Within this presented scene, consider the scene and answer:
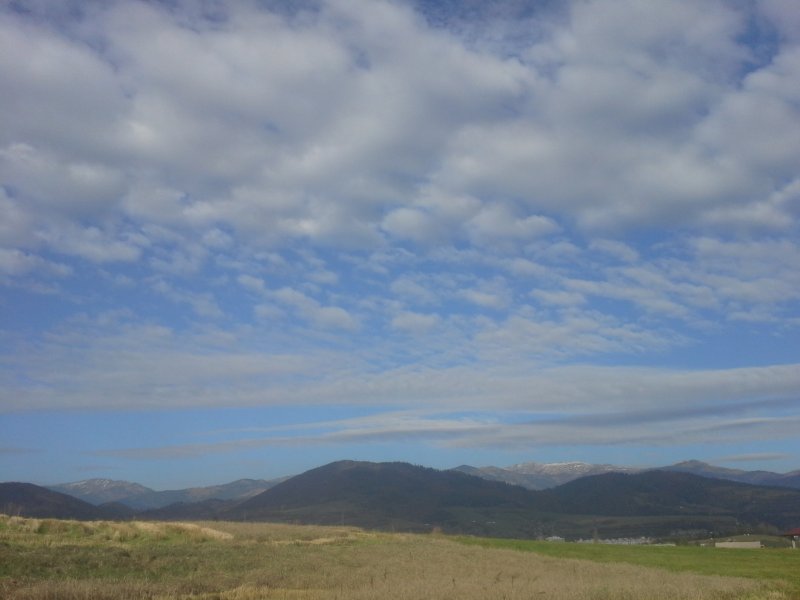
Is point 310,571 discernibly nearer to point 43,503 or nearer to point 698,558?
point 698,558

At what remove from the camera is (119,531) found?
40.9 metres

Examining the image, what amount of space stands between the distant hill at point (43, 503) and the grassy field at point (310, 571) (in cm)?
10721

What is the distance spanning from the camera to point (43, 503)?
15725 cm

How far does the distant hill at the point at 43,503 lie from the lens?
140m

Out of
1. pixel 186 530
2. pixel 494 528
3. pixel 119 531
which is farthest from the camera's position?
pixel 494 528

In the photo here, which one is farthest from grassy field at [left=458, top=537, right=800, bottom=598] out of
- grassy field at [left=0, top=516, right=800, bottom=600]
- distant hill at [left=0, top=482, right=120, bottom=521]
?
distant hill at [left=0, top=482, right=120, bottom=521]

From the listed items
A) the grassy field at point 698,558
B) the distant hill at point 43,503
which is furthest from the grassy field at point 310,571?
the distant hill at point 43,503

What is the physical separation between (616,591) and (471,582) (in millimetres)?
5553

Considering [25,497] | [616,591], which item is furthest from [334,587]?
[25,497]

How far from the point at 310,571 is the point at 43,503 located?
153 meters

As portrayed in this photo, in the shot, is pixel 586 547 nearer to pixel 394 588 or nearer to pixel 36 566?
pixel 394 588

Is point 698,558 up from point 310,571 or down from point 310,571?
down

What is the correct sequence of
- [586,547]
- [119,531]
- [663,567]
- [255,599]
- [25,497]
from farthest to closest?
[25,497]
[586,547]
[119,531]
[663,567]
[255,599]

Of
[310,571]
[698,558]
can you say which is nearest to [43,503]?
[310,571]
